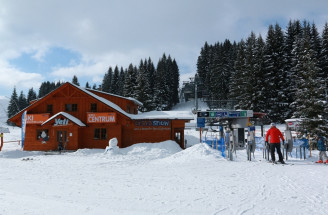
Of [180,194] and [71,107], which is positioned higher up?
[71,107]

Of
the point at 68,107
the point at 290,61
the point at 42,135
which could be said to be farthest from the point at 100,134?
the point at 290,61

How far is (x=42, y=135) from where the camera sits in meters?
23.3

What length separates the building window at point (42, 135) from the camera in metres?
23.3

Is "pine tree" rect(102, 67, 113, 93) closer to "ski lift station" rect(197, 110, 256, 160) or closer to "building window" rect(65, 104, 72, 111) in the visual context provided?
"building window" rect(65, 104, 72, 111)

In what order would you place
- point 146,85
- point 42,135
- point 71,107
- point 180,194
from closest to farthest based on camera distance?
1. point 180,194
2. point 42,135
3. point 71,107
4. point 146,85

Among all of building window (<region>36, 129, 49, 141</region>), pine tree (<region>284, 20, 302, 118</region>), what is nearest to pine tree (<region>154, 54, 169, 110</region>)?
pine tree (<region>284, 20, 302, 118</region>)

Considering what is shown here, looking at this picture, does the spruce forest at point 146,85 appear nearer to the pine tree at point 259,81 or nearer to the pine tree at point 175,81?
the pine tree at point 175,81

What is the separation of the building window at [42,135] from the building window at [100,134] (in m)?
4.83

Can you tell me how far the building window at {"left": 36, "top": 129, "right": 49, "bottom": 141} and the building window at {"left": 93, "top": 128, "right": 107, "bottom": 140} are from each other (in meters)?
4.83

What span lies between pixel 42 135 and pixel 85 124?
4414mm

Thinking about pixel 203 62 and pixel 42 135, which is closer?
pixel 42 135

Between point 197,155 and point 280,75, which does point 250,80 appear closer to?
point 280,75

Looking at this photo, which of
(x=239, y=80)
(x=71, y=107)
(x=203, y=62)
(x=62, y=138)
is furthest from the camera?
(x=203, y=62)

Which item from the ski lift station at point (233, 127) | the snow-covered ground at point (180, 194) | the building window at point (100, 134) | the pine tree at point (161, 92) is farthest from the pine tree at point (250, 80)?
the snow-covered ground at point (180, 194)
